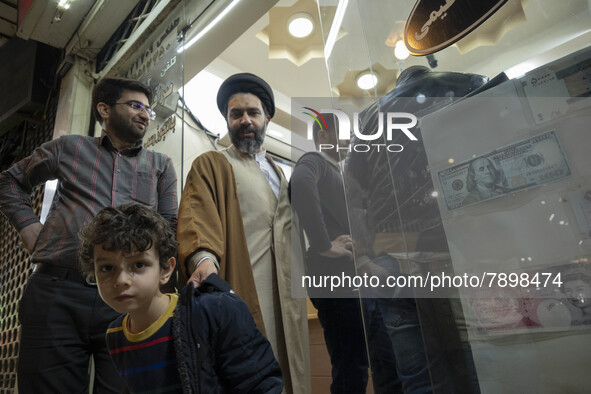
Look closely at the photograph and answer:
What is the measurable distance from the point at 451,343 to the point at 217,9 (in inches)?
77.9

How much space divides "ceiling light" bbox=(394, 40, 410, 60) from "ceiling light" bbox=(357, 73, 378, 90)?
81mm

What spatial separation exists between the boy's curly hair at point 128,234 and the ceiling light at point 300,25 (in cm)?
253

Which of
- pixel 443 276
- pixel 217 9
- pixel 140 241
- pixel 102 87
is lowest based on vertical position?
pixel 443 276

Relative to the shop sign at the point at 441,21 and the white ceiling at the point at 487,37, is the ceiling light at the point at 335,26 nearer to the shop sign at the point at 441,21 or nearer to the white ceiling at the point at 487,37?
the white ceiling at the point at 487,37

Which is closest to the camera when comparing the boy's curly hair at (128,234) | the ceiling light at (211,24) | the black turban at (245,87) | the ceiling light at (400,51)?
the boy's curly hair at (128,234)

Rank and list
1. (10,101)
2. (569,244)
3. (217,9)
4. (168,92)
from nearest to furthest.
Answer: (569,244), (168,92), (217,9), (10,101)

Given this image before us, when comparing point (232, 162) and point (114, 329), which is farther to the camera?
point (232, 162)

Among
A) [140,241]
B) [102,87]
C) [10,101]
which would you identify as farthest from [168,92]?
[10,101]

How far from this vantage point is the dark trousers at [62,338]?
1.06 m

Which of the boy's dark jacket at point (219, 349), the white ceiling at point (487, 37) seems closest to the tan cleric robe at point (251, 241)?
the boy's dark jacket at point (219, 349)

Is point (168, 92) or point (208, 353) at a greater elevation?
point (168, 92)

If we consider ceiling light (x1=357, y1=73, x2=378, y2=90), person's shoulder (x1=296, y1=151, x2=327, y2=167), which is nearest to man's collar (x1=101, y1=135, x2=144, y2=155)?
person's shoulder (x1=296, y1=151, x2=327, y2=167)

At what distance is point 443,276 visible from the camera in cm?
78

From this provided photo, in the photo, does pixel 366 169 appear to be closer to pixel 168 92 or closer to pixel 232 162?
pixel 232 162
